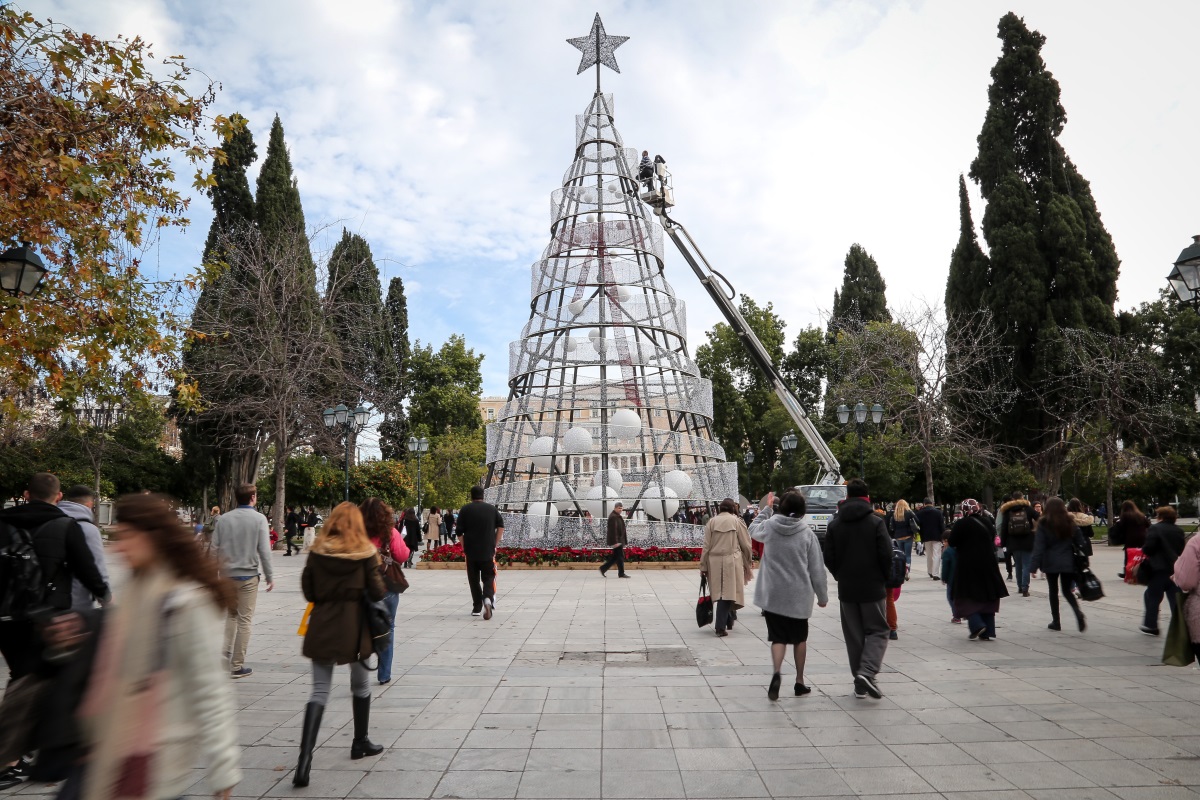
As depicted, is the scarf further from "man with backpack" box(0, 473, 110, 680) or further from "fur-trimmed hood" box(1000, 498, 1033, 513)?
"fur-trimmed hood" box(1000, 498, 1033, 513)

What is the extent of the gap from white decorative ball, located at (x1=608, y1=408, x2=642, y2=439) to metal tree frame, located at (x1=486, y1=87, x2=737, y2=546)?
0.04 m

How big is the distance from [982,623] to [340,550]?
7.48 meters

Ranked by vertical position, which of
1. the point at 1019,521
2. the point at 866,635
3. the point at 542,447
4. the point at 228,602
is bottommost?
the point at 866,635

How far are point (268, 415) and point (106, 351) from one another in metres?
18.2

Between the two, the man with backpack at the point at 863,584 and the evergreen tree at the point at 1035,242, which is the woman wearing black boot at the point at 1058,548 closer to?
the man with backpack at the point at 863,584

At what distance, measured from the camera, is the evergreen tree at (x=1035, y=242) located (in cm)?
3341

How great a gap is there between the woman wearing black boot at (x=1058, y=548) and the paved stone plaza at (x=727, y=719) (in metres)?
0.42

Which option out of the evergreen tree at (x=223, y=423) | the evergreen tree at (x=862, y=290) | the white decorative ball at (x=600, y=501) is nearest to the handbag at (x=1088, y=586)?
the white decorative ball at (x=600, y=501)

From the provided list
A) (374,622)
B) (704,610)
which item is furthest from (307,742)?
(704,610)

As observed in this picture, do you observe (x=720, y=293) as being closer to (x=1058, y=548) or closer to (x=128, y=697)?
(x=1058, y=548)

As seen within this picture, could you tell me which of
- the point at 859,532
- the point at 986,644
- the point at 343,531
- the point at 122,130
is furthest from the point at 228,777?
the point at 122,130

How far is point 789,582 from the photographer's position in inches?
281

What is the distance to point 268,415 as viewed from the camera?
91.9 ft

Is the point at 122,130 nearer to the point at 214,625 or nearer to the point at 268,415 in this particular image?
the point at 214,625
